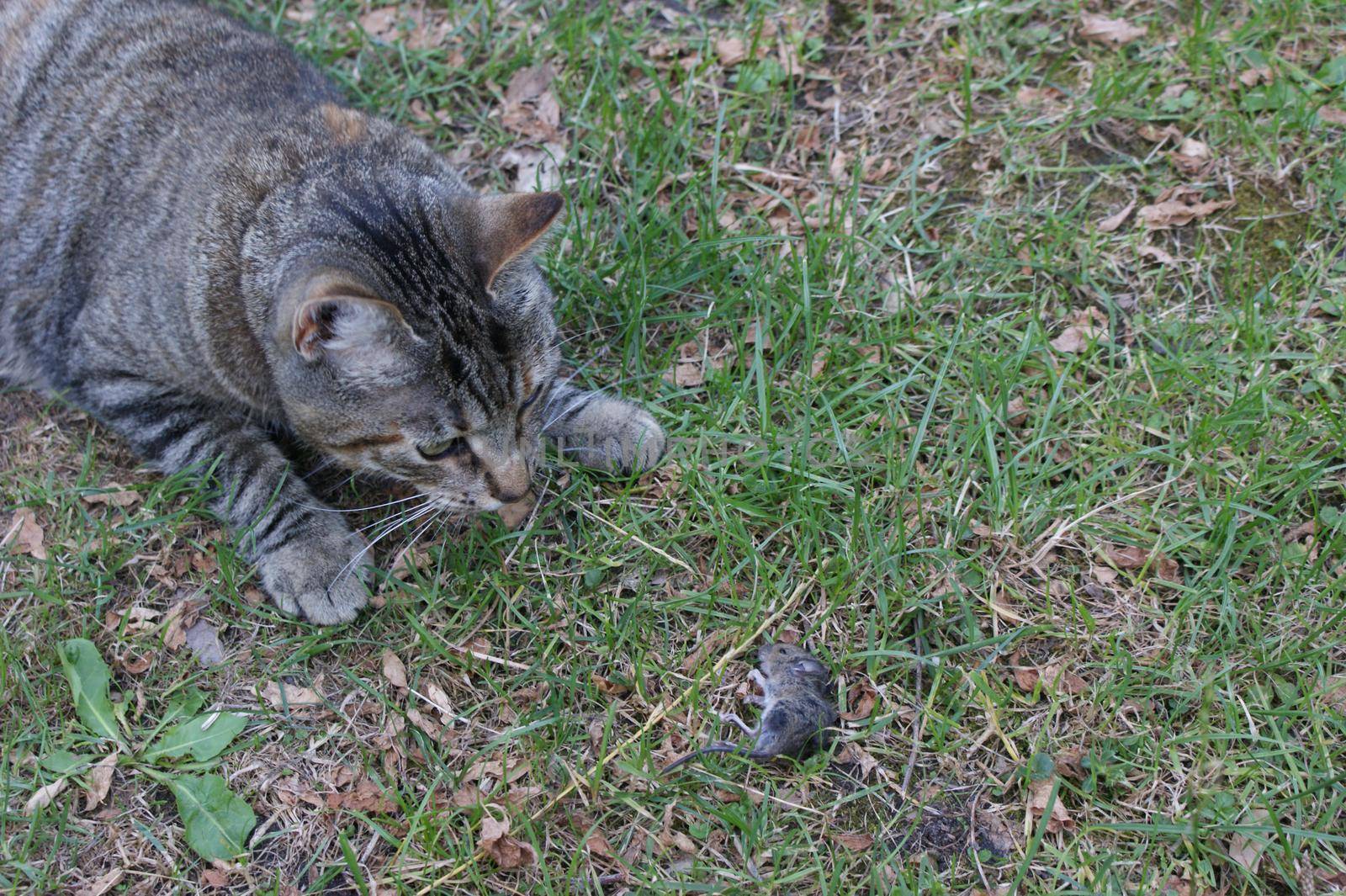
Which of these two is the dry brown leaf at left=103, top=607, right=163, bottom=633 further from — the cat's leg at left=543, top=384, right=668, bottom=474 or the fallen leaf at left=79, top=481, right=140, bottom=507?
the cat's leg at left=543, top=384, right=668, bottom=474

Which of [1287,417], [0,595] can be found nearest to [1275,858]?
[1287,417]

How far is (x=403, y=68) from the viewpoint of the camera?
14.8 feet

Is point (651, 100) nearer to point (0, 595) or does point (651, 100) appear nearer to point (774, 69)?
point (774, 69)

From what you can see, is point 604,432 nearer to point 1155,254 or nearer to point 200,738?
point 200,738

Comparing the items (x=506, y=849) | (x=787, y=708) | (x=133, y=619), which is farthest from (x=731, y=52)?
(x=506, y=849)

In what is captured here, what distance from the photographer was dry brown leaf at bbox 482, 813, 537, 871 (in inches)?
106

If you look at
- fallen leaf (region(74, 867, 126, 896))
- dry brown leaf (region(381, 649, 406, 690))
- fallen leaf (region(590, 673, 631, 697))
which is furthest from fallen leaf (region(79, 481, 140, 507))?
fallen leaf (region(590, 673, 631, 697))

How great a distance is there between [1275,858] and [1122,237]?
2.08 meters

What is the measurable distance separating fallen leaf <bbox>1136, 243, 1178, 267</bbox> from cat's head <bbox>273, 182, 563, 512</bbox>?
2090 mm

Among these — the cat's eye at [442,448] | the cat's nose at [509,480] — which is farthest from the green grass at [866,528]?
the cat's eye at [442,448]

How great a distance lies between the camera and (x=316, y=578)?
10.5 ft

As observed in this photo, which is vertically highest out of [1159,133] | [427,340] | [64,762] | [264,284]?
[264,284]

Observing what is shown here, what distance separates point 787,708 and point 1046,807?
682mm

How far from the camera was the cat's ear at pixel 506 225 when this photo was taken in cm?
282
